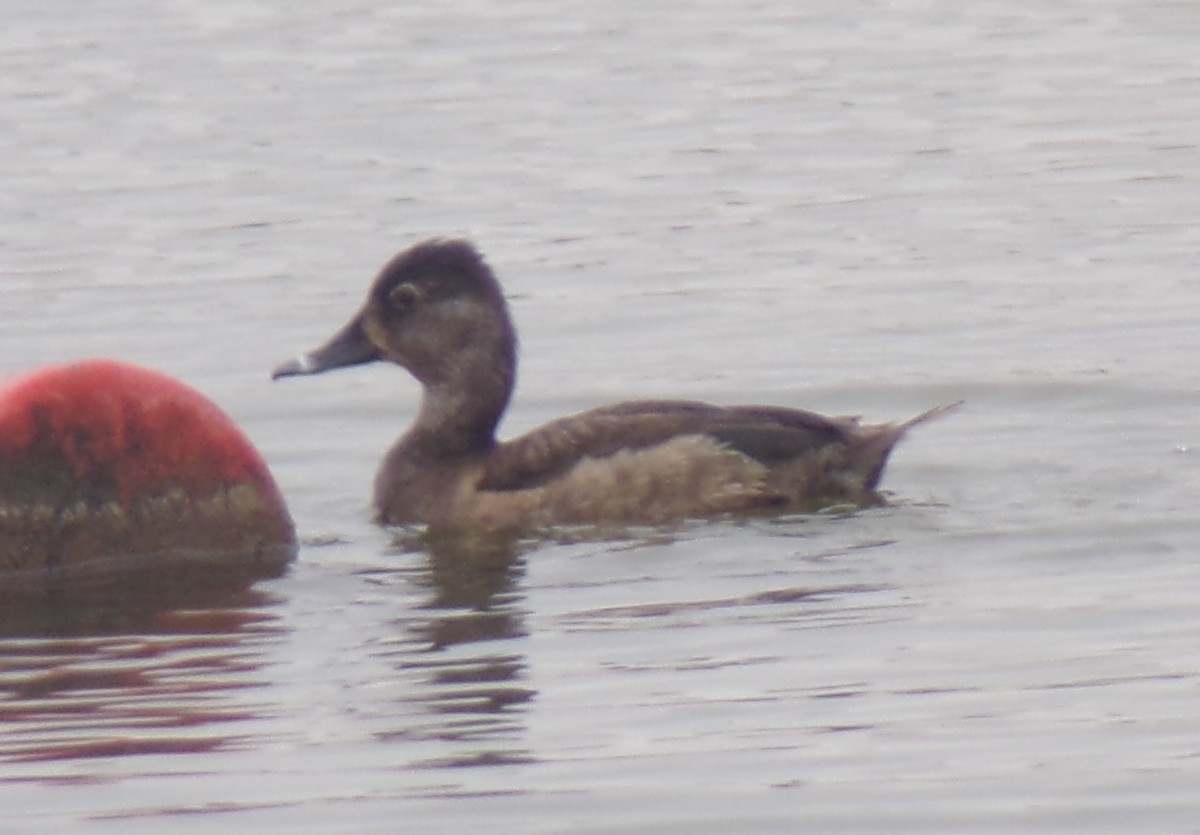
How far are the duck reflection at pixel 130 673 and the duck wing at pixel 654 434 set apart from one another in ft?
5.92

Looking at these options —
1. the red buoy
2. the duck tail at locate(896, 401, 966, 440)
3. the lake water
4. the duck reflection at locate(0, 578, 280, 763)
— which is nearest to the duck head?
the lake water

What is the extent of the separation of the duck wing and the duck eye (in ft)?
2.97

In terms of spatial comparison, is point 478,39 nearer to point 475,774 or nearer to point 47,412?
point 47,412

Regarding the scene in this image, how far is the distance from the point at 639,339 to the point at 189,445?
3903 mm

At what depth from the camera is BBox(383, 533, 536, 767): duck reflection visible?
780cm

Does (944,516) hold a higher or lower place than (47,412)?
lower

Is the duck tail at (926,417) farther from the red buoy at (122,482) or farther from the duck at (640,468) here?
the red buoy at (122,482)

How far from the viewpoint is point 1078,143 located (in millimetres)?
17219

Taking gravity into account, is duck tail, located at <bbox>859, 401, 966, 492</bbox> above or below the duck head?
below

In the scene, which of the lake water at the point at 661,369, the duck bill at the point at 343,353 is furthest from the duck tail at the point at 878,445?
the duck bill at the point at 343,353

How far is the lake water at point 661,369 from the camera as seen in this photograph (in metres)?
7.42

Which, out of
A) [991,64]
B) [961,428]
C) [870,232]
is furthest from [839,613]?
[991,64]

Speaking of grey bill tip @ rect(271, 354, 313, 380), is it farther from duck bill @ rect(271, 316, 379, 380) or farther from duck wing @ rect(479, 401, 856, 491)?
duck wing @ rect(479, 401, 856, 491)

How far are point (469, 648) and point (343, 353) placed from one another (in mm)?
3352
